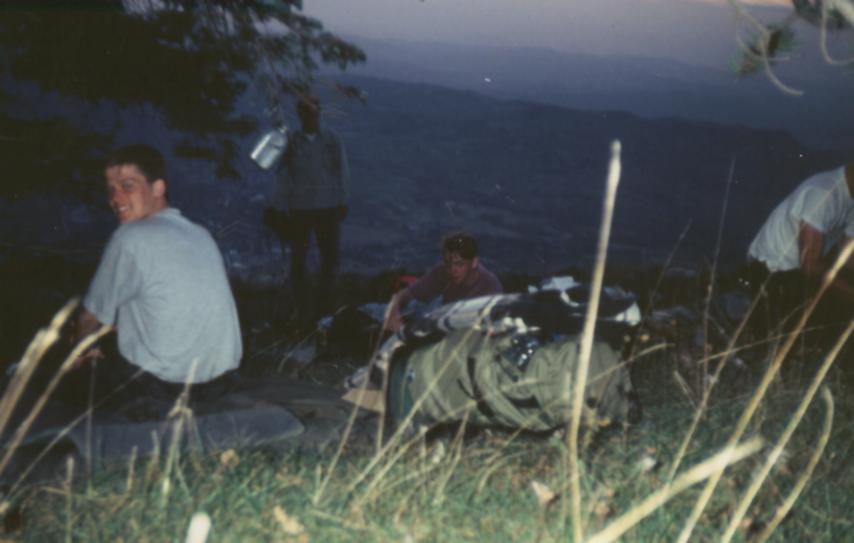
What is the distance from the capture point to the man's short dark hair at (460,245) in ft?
17.2

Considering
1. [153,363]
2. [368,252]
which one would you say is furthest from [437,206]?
[153,363]

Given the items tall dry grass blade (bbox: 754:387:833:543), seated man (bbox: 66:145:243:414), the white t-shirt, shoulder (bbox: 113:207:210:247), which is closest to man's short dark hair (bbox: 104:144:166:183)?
seated man (bbox: 66:145:243:414)

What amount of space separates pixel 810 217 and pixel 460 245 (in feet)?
7.42

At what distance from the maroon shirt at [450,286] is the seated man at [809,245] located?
1817mm

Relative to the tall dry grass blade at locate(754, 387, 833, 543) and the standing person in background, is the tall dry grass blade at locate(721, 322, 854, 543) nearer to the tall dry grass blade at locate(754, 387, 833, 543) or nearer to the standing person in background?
the tall dry grass blade at locate(754, 387, 833, 543)

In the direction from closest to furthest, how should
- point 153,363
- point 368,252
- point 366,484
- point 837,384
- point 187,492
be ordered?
point 187,492
point 366,484
point 153,363
point 837,384
point 368,252

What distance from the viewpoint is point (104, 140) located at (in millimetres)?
5613

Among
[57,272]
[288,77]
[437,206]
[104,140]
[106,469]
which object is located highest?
[288,77]

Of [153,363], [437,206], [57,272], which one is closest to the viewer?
[153,363]

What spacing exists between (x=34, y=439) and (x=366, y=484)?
50.0 inches

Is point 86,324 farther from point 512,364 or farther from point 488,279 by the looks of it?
point 488,279

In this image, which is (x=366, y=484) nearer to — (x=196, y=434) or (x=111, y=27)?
(x=196, y=434)

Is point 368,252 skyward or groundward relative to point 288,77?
groundward

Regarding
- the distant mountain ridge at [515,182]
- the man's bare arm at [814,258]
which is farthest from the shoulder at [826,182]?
the distant mountain ridge at [515,182]
